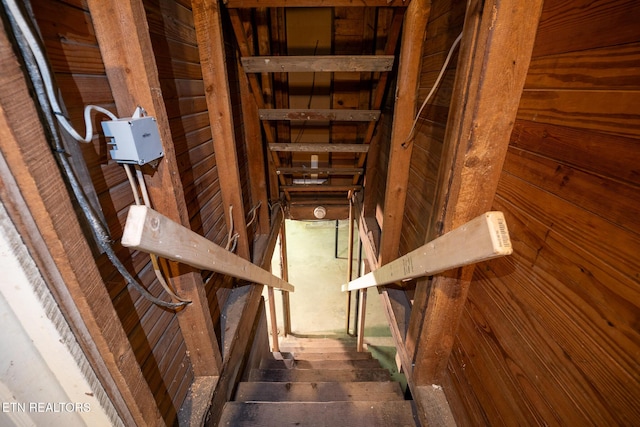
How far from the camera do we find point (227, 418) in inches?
58.2

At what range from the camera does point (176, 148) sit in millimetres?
1306

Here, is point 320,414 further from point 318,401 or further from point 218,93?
point 218,93

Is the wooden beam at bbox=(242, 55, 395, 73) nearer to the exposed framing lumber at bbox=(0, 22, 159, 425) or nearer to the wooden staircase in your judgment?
the exposed framing lumber at bbox=(0, 22, 159, 425)

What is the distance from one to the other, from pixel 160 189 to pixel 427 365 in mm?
1383

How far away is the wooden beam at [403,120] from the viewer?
147cm

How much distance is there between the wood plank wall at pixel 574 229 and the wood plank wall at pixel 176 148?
4.11 ft

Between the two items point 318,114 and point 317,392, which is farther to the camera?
point 318,114

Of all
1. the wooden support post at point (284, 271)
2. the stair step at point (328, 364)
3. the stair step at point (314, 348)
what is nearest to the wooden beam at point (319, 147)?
the wooden support post at point (284, 271)

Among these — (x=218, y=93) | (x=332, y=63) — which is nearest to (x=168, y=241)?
(x=218, y=93)

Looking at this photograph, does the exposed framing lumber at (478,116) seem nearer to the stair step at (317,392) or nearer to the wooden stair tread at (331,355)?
the stair step at (317,392)

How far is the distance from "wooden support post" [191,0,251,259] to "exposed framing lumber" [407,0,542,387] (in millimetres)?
1247

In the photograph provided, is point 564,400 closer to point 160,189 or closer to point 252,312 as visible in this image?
point 160,189

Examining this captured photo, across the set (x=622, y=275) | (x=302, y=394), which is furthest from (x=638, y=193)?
(x=302, y=394)

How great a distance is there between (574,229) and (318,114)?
200 centimetres
